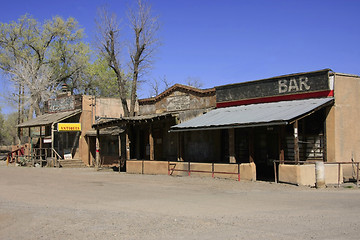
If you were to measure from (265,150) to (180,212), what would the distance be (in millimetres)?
10995

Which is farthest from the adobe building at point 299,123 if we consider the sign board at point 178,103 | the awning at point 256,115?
the sign board at point 178,103

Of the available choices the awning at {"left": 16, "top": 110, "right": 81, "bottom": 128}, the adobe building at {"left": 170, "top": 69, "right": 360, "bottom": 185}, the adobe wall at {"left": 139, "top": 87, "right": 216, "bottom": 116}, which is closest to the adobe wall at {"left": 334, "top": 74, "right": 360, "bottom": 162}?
the adobe building at {"left": 170, "top": 69, "right": 360, "bottom": 185}

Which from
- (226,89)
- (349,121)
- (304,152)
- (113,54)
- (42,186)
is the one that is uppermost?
(113,54)

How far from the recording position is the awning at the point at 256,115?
1533 centimetres

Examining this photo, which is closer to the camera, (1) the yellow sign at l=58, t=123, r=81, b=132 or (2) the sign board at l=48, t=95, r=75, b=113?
(1) the yellow sign at l=58, t=123, r=81, b=132

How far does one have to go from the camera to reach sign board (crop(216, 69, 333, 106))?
56.0ft

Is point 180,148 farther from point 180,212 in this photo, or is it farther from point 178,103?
point 180,212

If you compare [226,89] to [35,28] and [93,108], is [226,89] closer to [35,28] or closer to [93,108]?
[93,108]

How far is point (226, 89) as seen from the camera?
21.0 meters

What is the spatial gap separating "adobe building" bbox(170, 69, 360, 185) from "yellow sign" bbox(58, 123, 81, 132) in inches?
450

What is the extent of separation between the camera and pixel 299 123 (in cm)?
1744

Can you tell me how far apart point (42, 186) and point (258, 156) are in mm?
10511

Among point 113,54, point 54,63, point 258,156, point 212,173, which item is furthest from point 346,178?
point 54,63

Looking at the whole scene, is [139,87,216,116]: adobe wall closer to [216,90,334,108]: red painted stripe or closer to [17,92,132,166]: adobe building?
[216,90,334,108]: red painted stripe
